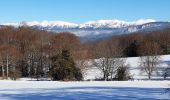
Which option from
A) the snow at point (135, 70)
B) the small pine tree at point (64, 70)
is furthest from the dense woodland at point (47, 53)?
the snow at point (135, 70)

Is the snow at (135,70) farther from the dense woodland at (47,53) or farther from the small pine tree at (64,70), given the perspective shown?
the small pine tree at (64,70)

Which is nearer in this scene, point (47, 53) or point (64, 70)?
point (64, 70)

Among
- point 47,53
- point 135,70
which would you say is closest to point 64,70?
point 47,53

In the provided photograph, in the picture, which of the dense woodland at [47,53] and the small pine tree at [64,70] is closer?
the small pine tree at [64,70]

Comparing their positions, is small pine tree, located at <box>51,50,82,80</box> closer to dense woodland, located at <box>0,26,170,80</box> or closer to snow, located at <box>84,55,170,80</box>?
dense woodland, located at <box>0,26,170,80</box>

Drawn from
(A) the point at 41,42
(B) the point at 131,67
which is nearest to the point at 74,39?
(A) the point at 41,42

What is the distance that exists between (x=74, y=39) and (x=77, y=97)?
7697 centimetres

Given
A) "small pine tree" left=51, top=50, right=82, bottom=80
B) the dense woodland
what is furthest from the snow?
"small pine tree" left=51, top=50, right=82, bottom=80

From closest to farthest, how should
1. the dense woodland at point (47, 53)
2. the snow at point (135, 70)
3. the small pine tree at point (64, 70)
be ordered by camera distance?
the small pine tree at point (64, 70), the dense woodland at point (47, 53), the snow at point (135, 70)

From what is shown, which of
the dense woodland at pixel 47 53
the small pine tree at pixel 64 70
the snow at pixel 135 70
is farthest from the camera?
the snow at pixel 135 70

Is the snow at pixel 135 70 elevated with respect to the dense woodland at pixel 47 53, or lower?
lower

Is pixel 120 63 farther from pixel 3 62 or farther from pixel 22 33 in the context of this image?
pixel 22 33

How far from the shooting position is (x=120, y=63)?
251ft

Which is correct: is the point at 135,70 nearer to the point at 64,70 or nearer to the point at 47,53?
the point at 47,53
